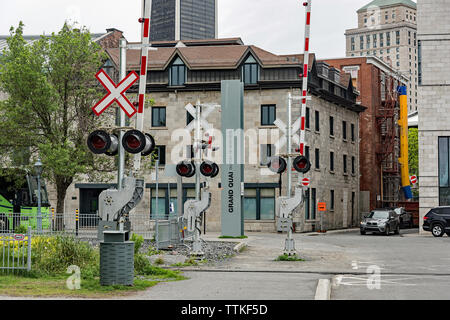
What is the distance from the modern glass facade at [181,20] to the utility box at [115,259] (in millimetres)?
150598

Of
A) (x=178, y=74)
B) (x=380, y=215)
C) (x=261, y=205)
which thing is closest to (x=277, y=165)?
(x=380, y=215)

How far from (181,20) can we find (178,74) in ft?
416

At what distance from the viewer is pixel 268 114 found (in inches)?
1810

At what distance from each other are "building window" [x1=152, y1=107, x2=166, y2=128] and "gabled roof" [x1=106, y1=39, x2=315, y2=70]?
3.04m

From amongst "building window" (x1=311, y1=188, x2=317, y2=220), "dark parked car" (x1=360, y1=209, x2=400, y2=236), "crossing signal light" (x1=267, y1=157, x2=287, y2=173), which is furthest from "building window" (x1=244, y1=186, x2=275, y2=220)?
"crossing signal light" (x1=267, y1=157, x2=287, y2=173)

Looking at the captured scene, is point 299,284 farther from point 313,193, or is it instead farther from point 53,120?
point 313,193

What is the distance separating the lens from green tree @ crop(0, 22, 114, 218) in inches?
1305

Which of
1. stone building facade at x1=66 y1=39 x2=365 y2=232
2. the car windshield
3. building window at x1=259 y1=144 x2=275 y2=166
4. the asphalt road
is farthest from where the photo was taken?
stone building facade at x1=66 y1=39 x2=365 y2=232

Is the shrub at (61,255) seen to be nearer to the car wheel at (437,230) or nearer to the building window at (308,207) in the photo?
the car wheel at (437,230)

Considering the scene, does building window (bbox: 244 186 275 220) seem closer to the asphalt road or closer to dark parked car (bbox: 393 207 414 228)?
dark parked car (bbox: 393 207 414 228)

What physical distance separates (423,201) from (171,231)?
21.2 m

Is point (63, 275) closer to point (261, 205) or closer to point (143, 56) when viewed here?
point (143, 56)

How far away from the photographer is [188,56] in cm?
4825
